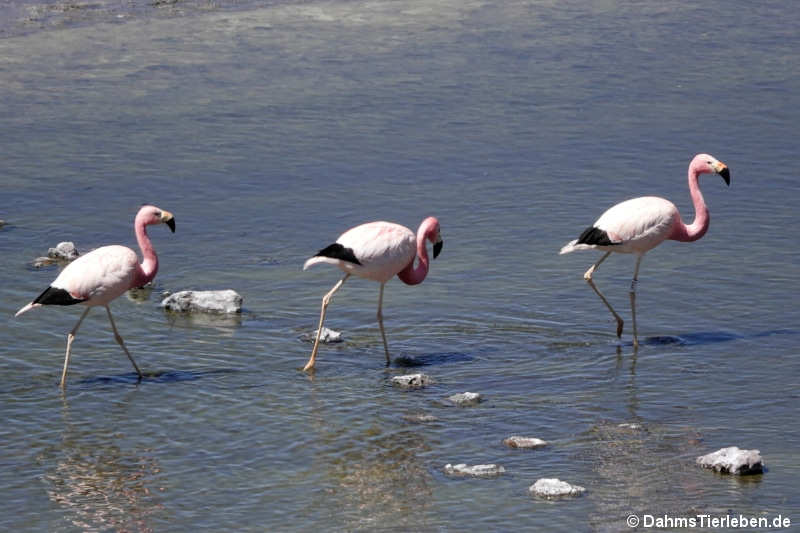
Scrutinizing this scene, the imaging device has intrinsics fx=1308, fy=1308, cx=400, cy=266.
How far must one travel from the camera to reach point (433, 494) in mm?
7848

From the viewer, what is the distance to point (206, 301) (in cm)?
1134

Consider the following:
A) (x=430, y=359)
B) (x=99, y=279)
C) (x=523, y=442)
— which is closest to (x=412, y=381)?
(x=430, y=359)

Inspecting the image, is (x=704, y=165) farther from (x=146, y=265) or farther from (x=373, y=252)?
(x=146, y=265)

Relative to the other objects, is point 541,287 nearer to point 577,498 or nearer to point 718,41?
point 577,498

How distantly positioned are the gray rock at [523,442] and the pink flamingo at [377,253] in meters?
2.07

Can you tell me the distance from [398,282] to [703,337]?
308 centimetres

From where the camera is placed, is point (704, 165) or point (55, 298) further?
point (704, 165)

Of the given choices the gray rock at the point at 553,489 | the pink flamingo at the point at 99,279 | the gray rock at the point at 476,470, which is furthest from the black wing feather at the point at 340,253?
the gray rock at the point at 553,489

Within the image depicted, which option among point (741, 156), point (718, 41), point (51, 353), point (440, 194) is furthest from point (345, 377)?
point (718, 41)

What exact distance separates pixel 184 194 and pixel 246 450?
6430 millimetres

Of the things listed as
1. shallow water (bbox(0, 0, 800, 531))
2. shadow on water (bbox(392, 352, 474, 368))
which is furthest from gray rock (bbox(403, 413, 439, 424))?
shadow on water (bbox(392, 352, 474, 368))

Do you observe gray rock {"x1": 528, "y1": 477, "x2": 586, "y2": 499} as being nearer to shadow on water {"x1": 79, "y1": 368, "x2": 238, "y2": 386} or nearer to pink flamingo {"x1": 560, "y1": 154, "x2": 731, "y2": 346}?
shadow on water {"x1": 79, "y1": 368, "x2": 238, "y2": 386}

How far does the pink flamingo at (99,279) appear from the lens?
9.86m

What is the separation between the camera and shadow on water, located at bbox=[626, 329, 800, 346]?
35.4ft
